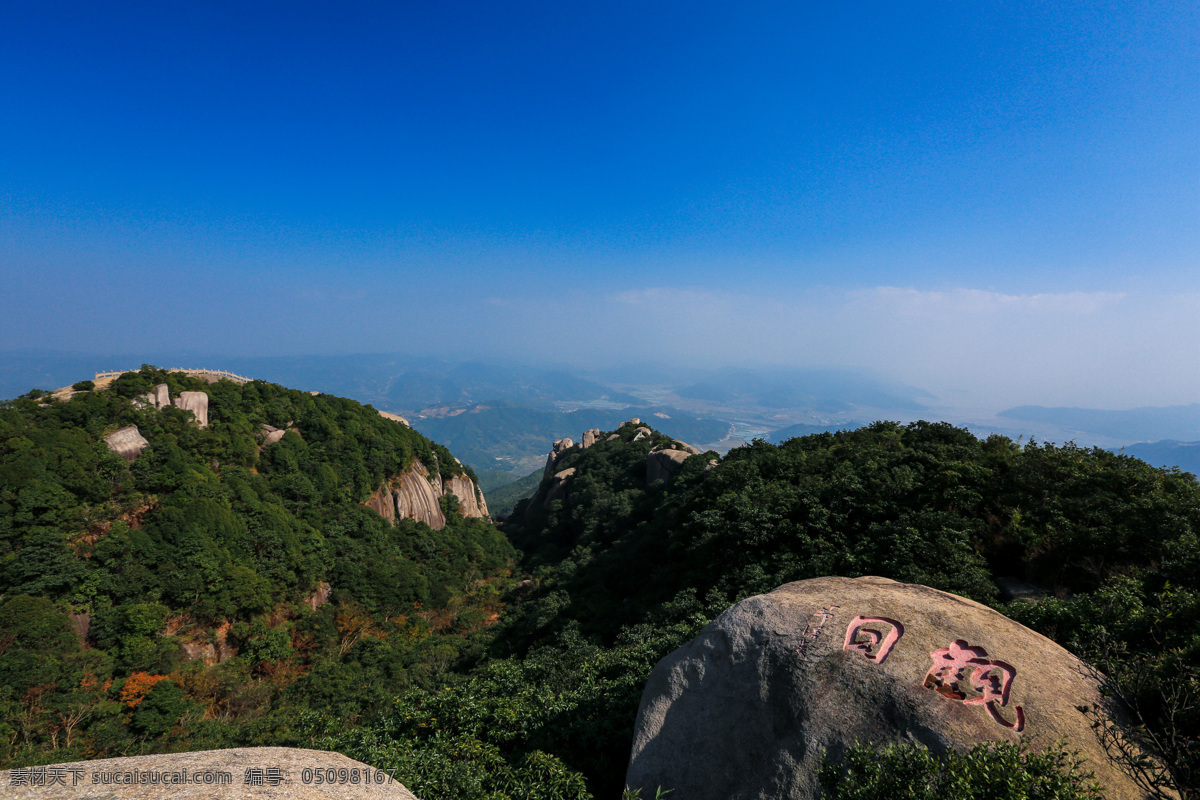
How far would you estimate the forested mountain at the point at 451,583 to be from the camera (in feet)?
26.3

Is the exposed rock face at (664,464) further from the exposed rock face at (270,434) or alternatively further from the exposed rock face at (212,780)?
the exposed rock face at (212,780)

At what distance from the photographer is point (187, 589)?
18.4 metres

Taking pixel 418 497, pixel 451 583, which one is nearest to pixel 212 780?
pixel 451 583

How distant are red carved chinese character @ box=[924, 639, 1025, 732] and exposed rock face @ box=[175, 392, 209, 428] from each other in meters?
36.3

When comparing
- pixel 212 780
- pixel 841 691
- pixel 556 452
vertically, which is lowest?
pixel 556 452

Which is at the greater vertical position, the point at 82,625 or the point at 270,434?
the point at 270,434

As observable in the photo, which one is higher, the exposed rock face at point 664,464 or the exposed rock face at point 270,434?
the exposed rock face at point 270,434

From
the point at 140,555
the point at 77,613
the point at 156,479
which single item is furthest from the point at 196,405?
the point at 77,613

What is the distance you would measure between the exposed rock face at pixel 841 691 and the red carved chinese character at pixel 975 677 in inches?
0.5

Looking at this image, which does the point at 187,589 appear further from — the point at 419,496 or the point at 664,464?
the point at 664,464

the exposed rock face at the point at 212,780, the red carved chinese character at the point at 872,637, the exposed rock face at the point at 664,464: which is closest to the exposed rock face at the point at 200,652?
the exposed rock face at the point at 212,780

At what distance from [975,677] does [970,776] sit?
203 centimetres

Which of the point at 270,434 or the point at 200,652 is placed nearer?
the point at 200,652

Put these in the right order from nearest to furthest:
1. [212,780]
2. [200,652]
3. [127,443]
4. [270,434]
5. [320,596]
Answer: [212,780]
[200,652]
[127,443]
[320,596]
[270,434]
